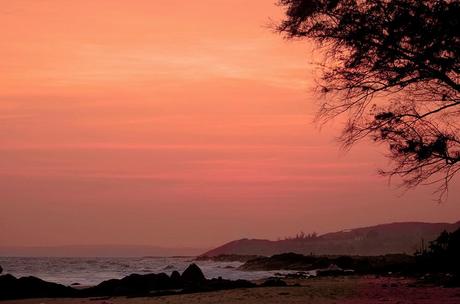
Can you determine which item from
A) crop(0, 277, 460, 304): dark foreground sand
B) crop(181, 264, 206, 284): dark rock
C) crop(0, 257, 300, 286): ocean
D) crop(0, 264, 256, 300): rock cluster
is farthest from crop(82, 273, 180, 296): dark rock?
crop(0, 257, 300, 286): ocean

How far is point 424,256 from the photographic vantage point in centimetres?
2886

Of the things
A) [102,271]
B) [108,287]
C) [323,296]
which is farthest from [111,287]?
[102,271]

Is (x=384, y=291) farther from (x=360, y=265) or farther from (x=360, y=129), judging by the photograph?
(x=360, y=265)

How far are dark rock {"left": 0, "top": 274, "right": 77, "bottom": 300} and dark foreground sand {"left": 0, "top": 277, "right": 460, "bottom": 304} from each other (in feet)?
6.54

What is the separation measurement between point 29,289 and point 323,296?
11.2 m

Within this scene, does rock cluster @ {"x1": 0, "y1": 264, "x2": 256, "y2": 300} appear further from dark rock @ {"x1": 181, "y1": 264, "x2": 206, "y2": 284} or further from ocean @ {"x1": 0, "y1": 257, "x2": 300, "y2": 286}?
ocean @ {"x1": 0, "y1": 257, "x2": 300, "y2": 286}

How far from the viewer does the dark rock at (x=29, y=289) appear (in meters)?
24.4

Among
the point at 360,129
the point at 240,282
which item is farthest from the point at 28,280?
the point at 360,129

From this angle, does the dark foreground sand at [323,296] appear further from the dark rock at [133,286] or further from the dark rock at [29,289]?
the dark rock at [29,289]

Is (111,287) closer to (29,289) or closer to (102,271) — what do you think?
(29,289)

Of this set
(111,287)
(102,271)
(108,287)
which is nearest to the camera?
(108,287)

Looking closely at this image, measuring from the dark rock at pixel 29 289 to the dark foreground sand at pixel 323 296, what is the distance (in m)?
1.99

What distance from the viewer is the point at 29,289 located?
24.9 m

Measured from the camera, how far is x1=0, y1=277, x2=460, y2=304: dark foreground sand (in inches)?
696
